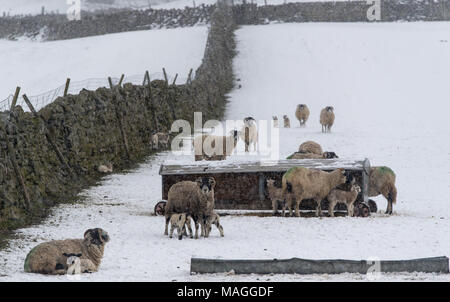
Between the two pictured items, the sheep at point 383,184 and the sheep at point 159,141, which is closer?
the sheep at point 383,184

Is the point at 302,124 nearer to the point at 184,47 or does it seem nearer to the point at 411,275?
the point at 184,47

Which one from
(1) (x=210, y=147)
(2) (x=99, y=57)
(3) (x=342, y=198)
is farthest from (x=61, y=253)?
(2) (x=99, y=57)

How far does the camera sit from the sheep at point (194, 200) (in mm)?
14758

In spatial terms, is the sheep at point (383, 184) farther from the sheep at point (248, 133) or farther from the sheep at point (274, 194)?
the sheep at point (248, 133)

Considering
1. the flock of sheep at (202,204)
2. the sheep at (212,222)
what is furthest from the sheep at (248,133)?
the sheep at (212,222)

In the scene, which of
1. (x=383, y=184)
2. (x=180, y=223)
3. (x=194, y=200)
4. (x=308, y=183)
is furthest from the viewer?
(x=383, y=184)

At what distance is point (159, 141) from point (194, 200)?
1388cm

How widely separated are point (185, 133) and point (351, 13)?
38201 millimetres

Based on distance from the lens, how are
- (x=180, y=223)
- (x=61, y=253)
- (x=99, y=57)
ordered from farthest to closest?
1. (x=99, y=57)
2. (x=180, y=223)
3. (x=61, y=253)

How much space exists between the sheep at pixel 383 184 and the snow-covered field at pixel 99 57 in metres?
24.4

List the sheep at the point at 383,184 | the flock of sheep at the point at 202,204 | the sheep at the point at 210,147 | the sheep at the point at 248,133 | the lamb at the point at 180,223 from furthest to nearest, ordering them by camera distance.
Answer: the sheep at the point at 248,133, the sheep at the point at 210,147, the sheep at the point at 383,184, the lamb at the point at 180,223, the flock of sheep at the point at 202,204

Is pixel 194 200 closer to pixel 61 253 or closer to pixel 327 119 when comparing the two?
pixel 61 253

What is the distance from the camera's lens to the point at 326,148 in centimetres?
2772
